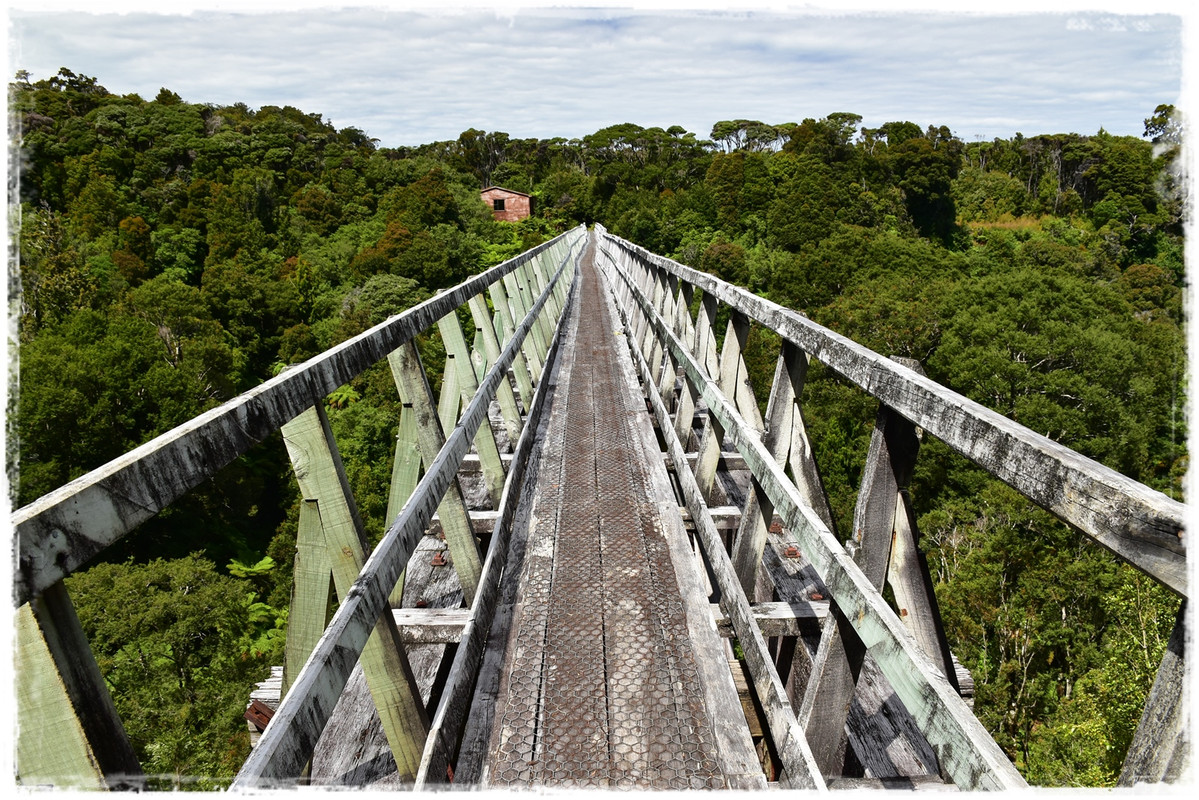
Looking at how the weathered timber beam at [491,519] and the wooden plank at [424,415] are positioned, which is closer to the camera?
the wooden plank at [424,415]

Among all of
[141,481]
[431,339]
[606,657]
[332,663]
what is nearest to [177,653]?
[431,339]

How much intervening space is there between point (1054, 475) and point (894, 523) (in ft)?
2.05

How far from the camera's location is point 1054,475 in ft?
3.27

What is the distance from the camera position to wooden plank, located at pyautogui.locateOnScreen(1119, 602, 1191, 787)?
0.76 m

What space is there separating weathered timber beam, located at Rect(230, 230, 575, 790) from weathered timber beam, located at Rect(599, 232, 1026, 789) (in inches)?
40.5

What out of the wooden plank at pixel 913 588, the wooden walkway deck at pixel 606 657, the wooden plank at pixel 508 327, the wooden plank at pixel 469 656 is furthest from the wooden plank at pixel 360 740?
the wooden plank at pixel 508 327

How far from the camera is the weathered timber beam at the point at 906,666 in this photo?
1.13 m

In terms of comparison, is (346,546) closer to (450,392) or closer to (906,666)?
(906,666)

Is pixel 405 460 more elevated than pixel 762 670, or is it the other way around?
pixel 405 460

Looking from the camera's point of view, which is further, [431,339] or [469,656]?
[431,339]

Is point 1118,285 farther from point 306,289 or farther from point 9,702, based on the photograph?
point 9,702

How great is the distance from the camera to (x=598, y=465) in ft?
14.8

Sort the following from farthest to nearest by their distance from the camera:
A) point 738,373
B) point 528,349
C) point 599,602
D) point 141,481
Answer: point 528,349
point 738,373
point 599,602
point 141,481

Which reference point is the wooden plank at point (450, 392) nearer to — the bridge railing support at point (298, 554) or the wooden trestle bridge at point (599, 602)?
the wooden trestle bridge at point (599, 602)
